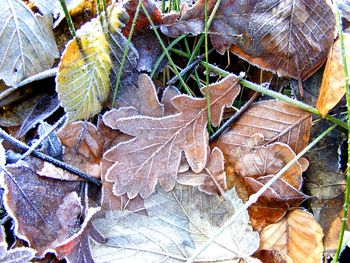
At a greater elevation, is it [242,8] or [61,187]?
[242,8]

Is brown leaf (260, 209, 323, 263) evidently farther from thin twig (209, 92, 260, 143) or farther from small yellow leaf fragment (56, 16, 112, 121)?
small yellow leaf fragment (56, 16, 112, 121)

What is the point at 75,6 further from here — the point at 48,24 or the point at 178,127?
the point at 178,127

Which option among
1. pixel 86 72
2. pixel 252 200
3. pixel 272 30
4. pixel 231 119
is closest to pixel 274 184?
pixel 252 200

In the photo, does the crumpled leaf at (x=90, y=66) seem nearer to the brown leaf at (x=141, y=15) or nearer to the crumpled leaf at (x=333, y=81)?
the brown leaf at (x=141, y=15)

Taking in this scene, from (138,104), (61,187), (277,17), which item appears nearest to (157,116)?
(138,104)

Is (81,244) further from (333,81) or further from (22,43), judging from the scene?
(333,81)

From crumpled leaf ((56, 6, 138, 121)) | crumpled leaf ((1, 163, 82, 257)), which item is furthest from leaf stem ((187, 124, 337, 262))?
crumpled leaf ((56, 6, 138, 121))
